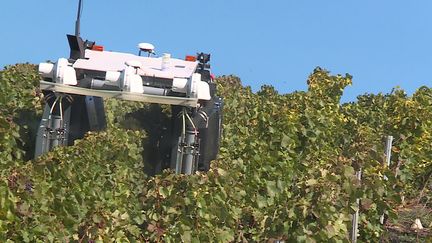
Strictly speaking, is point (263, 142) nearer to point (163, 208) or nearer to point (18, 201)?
point (163, 208)

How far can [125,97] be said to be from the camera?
6.84m

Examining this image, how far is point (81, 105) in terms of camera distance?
24.5 ft

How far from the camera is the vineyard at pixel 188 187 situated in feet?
18.3

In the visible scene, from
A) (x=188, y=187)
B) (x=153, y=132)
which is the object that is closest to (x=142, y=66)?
(x=153, y=132)

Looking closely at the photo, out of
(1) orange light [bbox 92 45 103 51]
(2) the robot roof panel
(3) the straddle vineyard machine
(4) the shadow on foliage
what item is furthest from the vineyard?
(1) orange light [bbox 92 45 103 51]

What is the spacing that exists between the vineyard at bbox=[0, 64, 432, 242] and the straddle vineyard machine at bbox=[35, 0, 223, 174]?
25 cm

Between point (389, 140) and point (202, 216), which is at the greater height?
point (389, 140)

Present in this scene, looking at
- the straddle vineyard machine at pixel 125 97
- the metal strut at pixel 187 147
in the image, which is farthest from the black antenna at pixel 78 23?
the metal strut at pixel 187 147

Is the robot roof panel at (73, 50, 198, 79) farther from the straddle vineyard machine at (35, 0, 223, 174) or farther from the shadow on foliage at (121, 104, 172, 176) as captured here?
the shadow on foliage at (121, 104, 172, 176)

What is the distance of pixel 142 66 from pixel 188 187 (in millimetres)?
2218

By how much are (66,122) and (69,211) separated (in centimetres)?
196

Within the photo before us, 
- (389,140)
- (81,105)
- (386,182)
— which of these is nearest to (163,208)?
(81,105)

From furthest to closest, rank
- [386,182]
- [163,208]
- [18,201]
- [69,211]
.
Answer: [386,182] → [163,208] → [69,211] → [18,201]

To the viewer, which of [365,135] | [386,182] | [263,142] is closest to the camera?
[386,182]
